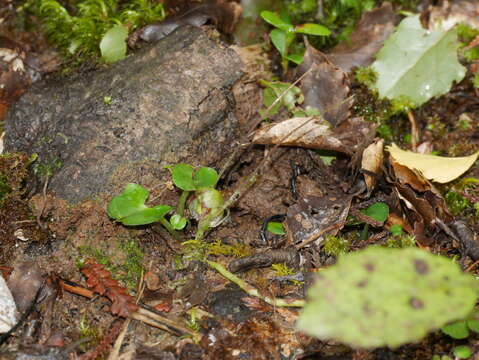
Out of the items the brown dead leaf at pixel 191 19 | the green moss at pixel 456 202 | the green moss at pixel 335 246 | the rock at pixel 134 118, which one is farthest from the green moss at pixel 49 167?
the green moss at pixel 456 202

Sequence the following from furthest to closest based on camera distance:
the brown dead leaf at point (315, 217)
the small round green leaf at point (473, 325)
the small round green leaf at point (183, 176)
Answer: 1. the brown dead leaf at point (315, 217)
2. the small round green leaf at point (183, 176)
3. the small round green leaf at point (473, 325)

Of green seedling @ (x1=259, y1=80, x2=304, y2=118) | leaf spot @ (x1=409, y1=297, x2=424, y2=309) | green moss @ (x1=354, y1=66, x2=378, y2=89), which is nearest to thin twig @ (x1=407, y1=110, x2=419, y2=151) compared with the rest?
green moss @ (x1=354, y1=66, x2=378, y2=89)

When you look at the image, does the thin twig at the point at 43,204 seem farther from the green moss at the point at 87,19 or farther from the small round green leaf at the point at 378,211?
the small round green leaf at the point at 378,211

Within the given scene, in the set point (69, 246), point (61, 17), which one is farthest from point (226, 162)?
point (61, 17)

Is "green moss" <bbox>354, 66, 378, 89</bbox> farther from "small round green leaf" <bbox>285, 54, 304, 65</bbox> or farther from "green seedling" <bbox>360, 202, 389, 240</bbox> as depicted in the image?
"green seedling" <bbox>360, 202, 389, 240</bbox>

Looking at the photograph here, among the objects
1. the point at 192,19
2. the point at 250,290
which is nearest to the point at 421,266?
the point at 250,290

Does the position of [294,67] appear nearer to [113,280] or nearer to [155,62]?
[155,62]
